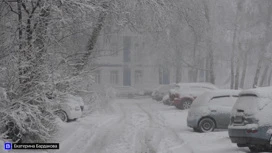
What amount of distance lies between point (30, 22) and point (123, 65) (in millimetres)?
48551

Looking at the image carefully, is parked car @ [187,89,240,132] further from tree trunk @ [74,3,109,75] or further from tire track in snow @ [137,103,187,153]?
tree trunk @ [74,3,109,75]

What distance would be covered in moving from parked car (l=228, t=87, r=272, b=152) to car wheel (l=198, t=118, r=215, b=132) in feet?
16.2

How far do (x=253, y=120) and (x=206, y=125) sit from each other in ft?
19.4

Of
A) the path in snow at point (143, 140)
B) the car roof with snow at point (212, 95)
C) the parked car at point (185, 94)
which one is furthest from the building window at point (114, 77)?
the car roof with snow at point (212, 95)

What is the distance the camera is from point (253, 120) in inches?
445

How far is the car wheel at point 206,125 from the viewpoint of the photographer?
17.1 m

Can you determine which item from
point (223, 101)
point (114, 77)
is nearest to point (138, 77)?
point (114, 77)

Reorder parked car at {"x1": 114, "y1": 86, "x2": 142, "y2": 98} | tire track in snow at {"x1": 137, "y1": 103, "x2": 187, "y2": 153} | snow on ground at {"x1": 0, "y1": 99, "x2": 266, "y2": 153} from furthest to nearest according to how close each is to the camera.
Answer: parked car at {"x1": 114, "y1": 86, "x2": 142, "y2": 98} < tire track in snow at {"x1": 137, "y1": 103, "x2": 187, "y2": 153} < snow on ground at {"x1": 0, "y1": 99, "x2": 266, "y2": 153}

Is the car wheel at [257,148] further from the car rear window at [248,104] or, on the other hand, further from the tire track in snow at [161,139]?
the tire track in snow at [161,139]

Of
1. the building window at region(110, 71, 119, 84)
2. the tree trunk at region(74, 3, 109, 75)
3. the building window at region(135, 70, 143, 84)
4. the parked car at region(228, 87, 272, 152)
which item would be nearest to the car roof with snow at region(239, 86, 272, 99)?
the parked car at region(228, 87, 272, 152)

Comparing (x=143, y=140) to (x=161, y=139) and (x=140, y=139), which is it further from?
(x=161, y=139)

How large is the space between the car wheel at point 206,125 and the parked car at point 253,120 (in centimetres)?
493

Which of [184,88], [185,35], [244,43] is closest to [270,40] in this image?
[244,43]

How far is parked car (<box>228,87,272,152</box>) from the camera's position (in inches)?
437
